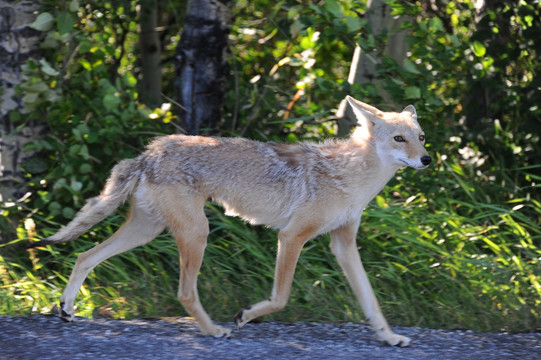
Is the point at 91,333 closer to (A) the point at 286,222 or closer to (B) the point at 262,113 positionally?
(A) the point at 286,222

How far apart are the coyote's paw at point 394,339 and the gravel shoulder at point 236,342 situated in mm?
51

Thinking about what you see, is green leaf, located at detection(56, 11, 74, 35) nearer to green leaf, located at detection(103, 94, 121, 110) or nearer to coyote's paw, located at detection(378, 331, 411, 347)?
green leaf, located at detection(103, 94, 121, 110)

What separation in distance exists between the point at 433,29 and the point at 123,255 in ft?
11.2

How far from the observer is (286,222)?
5.41m

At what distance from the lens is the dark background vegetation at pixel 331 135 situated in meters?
6.05

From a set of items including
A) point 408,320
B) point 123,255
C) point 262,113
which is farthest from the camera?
point 262,113

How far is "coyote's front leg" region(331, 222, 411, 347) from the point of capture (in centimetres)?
504

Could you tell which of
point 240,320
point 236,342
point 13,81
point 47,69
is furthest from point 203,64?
point 236,342

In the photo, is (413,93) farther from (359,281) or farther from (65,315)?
(65,315)

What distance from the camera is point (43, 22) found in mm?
7039

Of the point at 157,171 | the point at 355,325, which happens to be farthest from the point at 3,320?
the point at 355,325

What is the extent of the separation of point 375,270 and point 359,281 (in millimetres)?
1370

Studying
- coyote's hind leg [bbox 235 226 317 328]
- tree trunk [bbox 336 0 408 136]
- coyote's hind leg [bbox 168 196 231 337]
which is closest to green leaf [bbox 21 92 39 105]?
coyote's hind leg [bbox 168 196 231 337]

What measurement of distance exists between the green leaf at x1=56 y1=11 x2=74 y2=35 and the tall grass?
1.71 metres
